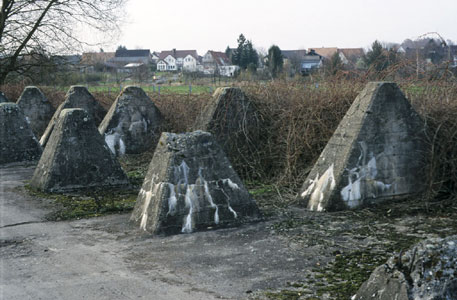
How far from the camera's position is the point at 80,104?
15320 millimetres

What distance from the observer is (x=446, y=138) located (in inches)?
324

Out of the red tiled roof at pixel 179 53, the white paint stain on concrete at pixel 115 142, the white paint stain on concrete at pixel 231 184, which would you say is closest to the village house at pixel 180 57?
the red tiled roof at pixel 179 53

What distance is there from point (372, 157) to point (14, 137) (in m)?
8.65

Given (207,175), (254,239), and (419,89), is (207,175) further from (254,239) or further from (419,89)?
(419,89)

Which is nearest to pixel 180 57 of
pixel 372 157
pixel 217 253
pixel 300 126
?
pixel 300 126

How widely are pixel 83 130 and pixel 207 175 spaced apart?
12.0ft

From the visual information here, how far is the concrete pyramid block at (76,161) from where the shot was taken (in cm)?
977

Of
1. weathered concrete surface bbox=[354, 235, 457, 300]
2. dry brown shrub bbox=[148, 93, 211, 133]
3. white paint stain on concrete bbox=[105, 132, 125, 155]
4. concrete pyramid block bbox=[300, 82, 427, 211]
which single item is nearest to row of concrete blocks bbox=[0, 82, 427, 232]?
concrete pyramid block bbox=[300, 82, 427, 211]

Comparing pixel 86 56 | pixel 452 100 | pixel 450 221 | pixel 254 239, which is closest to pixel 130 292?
pixel 254 239

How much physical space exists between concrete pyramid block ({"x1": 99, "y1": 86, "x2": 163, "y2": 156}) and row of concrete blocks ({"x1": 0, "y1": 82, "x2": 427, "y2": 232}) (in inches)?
261

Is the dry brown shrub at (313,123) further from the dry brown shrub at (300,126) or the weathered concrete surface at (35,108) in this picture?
the weathered concrete surface at (35,108)

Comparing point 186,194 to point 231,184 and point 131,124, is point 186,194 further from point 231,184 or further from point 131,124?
point 131,124

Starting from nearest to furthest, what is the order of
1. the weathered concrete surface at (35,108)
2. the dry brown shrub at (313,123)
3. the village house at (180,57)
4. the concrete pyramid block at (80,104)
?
the dry brown shrub at (313,123) → the concrete pyramid block at (80,104) → the weathered concrete surface at (35,108) → the village house at (180,57)

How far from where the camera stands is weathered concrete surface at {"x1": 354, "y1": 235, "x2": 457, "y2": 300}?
11.7 ft
